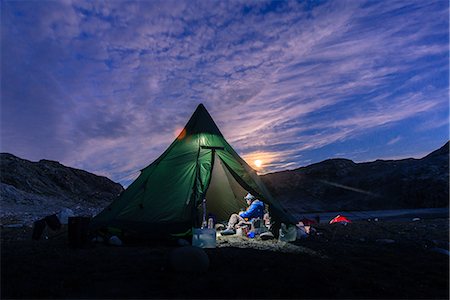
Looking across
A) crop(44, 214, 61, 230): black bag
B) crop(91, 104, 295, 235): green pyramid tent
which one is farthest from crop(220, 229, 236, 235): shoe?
crop(44, 214, 61, 230): black bag

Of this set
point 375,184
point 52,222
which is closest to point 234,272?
point 52,222

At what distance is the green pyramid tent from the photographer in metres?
9.20

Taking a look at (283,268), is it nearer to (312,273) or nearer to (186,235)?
(312,273)

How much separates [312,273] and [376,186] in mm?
57240

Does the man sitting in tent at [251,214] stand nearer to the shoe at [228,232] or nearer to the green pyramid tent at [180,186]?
the shoe at [228,232]

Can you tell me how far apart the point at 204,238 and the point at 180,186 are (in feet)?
5.94

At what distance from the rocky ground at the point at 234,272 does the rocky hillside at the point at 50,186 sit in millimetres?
25090

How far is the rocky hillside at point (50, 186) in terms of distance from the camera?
32.6 m

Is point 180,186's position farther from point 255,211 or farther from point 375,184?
point 375,184

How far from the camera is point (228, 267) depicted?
20.2 ft

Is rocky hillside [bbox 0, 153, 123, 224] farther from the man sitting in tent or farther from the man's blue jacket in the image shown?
the man's blue jacket

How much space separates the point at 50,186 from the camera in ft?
161

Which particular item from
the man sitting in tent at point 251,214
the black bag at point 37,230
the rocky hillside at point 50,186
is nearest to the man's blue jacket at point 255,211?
the man sitting in tent at point 251,214

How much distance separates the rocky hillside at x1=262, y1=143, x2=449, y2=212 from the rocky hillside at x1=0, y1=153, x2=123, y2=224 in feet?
78.2
